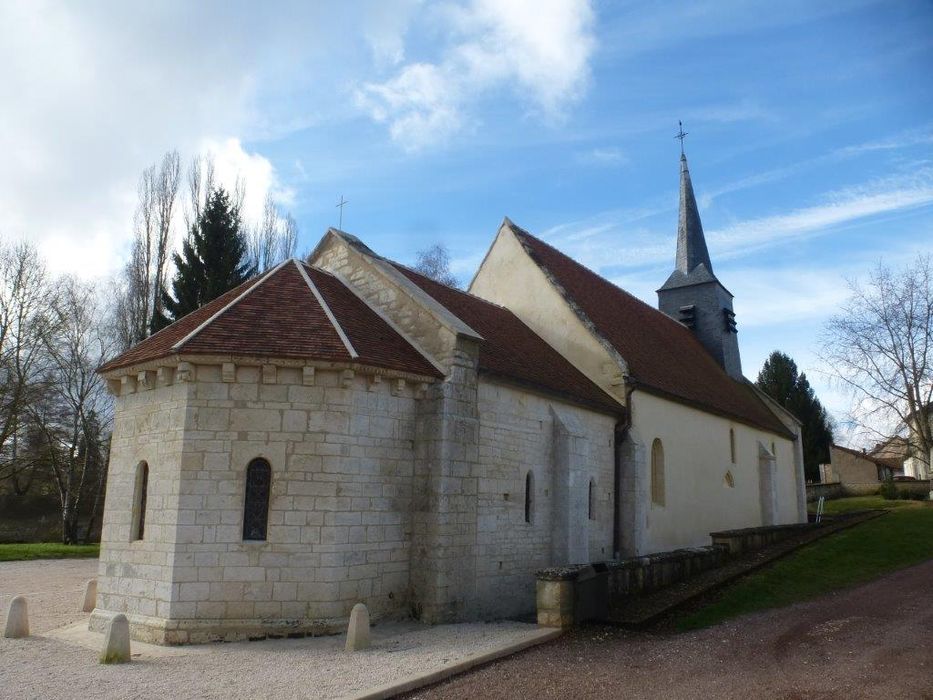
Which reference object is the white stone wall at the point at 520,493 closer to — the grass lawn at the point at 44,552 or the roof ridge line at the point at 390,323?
the roof ridge line at the point at 390,323

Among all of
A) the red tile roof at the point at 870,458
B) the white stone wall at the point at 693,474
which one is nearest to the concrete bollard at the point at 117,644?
the white stone wall at the point at 693,474

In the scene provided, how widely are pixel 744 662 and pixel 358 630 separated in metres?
5.00

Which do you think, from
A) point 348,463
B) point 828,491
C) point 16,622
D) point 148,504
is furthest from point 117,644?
point 828,491

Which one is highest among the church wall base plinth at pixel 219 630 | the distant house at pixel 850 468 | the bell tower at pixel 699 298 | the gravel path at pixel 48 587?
the bell tower at pixel 699 298

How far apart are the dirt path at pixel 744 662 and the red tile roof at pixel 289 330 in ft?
16.2

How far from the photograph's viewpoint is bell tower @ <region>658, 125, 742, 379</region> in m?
27.2

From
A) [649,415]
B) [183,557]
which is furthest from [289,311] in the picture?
[649,415]

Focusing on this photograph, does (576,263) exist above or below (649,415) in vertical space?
above

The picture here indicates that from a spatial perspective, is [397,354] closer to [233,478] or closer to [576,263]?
[233,478]

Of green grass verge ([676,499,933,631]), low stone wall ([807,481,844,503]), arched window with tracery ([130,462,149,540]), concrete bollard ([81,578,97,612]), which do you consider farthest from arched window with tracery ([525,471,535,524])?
low stone wall ([807,481,844,503])

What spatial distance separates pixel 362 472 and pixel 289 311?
120 inches

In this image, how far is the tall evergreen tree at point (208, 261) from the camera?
90.7 ft

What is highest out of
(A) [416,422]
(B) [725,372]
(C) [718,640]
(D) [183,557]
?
(B) [725,372]

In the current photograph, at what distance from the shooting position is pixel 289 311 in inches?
460
